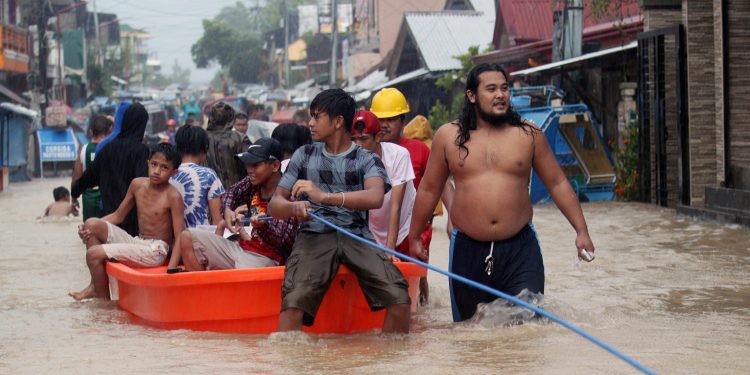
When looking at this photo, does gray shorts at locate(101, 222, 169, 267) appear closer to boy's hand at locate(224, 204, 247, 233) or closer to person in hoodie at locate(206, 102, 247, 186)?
boy's hand at locate(224, 204, 247, 233)

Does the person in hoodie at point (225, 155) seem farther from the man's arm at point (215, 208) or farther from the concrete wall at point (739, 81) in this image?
the concrete wall at point (739, 81)

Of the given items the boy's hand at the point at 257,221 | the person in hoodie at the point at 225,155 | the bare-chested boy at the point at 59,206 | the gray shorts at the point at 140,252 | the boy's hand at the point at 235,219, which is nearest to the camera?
the boy's hand at the point at 257,221

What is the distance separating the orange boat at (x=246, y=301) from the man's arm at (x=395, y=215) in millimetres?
237

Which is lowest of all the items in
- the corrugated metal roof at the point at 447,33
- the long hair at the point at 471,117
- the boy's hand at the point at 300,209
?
the boy's hand at the point at 300,209

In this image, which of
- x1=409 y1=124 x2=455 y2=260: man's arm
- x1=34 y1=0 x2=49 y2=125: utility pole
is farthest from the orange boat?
x1=34 y1=0 x2=49 y2=125: utility pole

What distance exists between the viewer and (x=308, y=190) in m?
6.22

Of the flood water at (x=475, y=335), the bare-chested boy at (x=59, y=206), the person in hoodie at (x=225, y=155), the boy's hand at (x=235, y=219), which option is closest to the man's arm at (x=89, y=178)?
the flood water at (x=475, y=335)

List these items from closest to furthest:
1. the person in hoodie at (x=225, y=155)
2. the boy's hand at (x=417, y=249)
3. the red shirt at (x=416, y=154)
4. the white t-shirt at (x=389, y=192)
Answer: the boy's hand at (x=417, y=249), the white t-shirt at (x=389, y=192), the red shirt at (x=416, y=154), the person in hoodie at (x=225, y=155)

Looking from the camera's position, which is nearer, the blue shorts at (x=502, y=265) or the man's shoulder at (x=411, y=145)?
the blue shorts at (x=502, y=265)

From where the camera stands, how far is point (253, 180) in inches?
289

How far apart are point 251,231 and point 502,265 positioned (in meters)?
1.90

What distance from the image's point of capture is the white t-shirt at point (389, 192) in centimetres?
762

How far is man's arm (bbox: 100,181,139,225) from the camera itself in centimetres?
858

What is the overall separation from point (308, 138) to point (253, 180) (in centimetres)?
171
